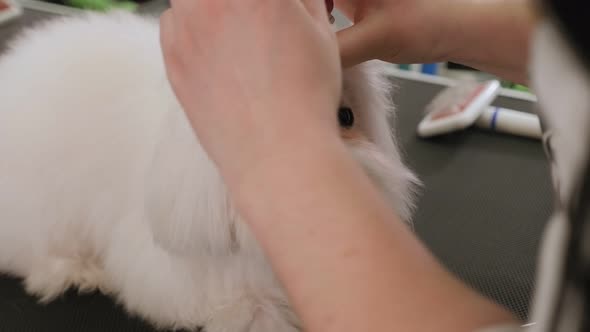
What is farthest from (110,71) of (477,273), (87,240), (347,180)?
(477,273)

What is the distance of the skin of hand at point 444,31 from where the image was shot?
655 mm

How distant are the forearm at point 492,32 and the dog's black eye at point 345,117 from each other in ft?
0.54

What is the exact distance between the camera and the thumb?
614 mm

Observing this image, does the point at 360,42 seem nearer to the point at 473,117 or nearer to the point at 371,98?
the point at 371,98

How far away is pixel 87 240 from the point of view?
2.92 ft

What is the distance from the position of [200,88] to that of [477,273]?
0.68m

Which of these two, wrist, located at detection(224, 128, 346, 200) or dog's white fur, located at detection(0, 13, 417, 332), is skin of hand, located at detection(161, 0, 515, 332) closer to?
wrist, located at detection(224, 128, 346, 200)

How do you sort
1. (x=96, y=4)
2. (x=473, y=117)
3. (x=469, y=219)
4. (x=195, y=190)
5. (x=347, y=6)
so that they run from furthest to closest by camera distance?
(x=96, y=4) → (x=473, y=117) → (x=469, y=219) → (x=347, y=6) → (x=195, y=190)

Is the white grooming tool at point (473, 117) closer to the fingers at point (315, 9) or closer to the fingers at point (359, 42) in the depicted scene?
the fingers at point (359, 42)

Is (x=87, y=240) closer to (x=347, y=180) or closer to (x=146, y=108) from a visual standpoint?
(x=146, y=108)

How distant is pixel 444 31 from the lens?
2.29 ft

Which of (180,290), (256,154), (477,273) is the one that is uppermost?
(256,154)

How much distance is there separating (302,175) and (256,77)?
0.08 meters

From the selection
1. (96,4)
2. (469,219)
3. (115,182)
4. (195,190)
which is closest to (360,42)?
(195,190)
